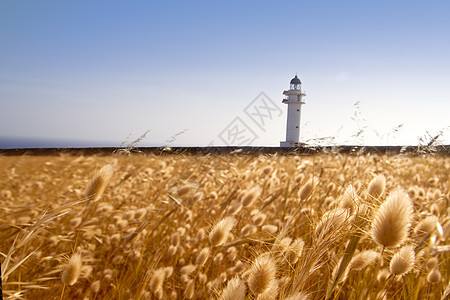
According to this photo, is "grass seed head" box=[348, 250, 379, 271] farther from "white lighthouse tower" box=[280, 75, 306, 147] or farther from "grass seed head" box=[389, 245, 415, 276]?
"white lighthouse tower" box=[280, 75, 306, 147]

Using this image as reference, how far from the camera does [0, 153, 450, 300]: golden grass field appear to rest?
704 mm

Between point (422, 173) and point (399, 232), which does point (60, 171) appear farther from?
point (422, 173)

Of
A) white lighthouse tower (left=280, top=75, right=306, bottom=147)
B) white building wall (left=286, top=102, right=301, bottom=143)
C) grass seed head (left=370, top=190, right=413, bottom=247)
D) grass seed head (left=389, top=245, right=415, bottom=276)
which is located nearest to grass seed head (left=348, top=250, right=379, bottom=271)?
grass seed head (left=389, top=245, right=415, bottom=276)

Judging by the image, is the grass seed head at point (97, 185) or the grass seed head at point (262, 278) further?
the grass seed head at point (97, 185)

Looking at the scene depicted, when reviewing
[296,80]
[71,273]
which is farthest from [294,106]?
[71,273]

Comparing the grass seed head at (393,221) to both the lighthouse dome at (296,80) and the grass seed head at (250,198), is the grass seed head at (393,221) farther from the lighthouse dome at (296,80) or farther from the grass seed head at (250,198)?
the lighthouse dome at (296,80)

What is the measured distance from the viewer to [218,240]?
3.48 feet

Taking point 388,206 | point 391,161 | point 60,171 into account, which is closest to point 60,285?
point 388,206

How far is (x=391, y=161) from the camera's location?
14.1 feet

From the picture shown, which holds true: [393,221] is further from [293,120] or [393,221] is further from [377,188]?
[293,120]

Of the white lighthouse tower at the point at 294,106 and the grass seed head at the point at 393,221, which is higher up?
the white lighthouse tower at the point at 294,106

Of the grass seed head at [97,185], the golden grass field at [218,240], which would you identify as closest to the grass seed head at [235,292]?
the golden grass field at [218,240]

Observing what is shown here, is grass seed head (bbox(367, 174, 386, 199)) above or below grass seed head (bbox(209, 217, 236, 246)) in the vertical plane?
above

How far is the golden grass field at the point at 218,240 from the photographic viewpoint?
704 mm
